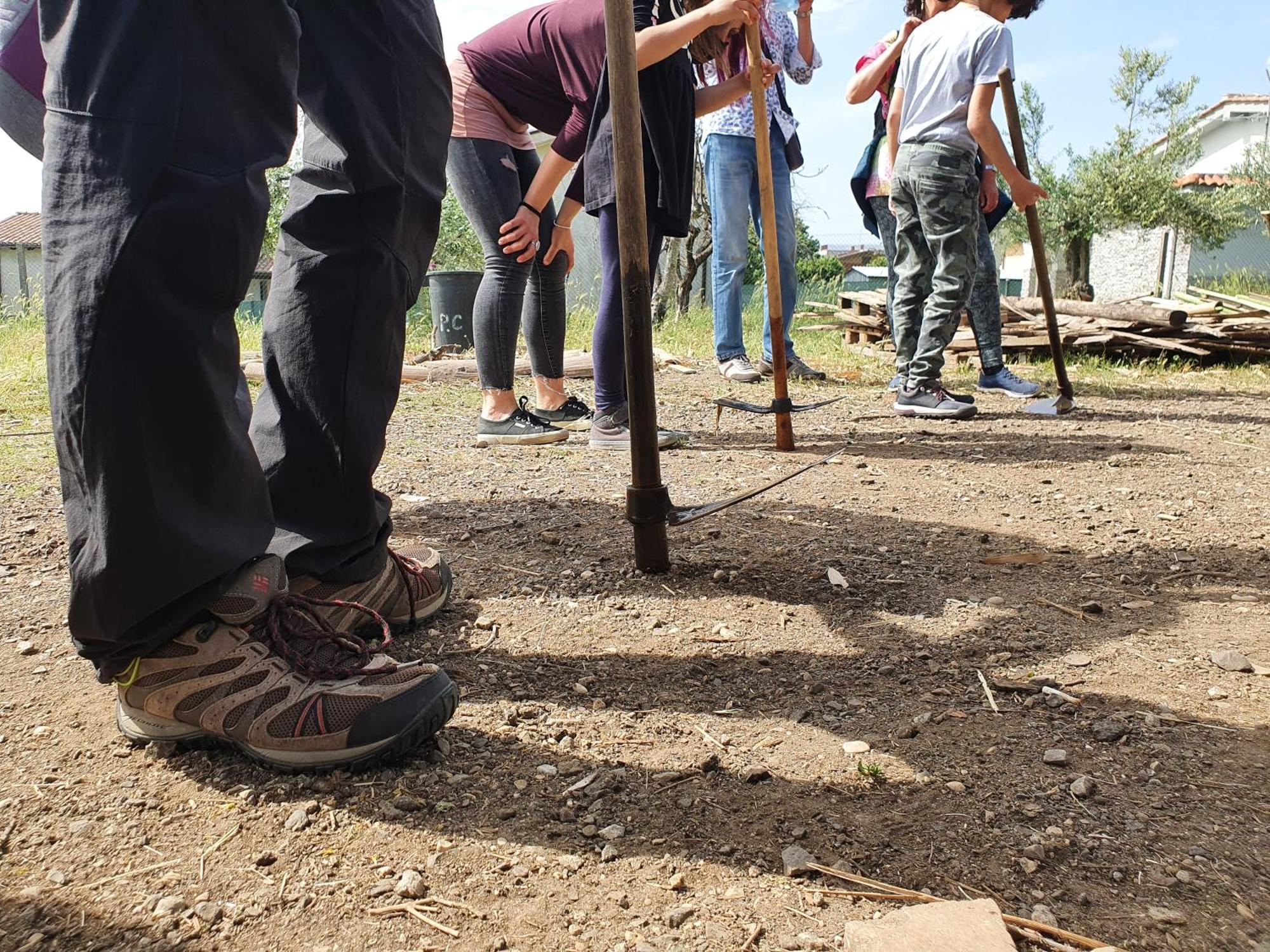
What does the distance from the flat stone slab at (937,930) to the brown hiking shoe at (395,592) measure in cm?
94

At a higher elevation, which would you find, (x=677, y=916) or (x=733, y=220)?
(x=733, y=220)

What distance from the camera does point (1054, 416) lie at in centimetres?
484

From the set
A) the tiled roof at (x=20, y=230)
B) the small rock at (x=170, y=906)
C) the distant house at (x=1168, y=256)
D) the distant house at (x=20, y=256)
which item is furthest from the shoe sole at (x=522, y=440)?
the tiled roof at (x=20, y=230)

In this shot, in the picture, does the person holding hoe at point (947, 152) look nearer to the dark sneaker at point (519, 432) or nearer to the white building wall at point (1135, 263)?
the dark sneaker at point (519, 432)

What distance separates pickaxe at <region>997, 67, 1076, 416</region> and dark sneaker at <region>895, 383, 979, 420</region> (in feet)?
1.39

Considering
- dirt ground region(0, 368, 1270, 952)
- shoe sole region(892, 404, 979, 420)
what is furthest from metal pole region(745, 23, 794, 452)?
shoe sole region(892, 404, 979, 420)

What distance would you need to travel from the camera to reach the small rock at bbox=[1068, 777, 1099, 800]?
53.3 inches

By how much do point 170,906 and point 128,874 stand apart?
4.0 inches

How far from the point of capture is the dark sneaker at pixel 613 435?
3795 millimetres

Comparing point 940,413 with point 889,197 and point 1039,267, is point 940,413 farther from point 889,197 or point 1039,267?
point 889,197

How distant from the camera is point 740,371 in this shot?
577 centimetres

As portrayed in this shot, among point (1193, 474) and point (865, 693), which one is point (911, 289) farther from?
point (865, 693)

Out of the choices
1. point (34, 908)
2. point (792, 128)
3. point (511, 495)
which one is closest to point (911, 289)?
point (792, 128)

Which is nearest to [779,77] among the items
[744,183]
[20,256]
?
[744,183]
